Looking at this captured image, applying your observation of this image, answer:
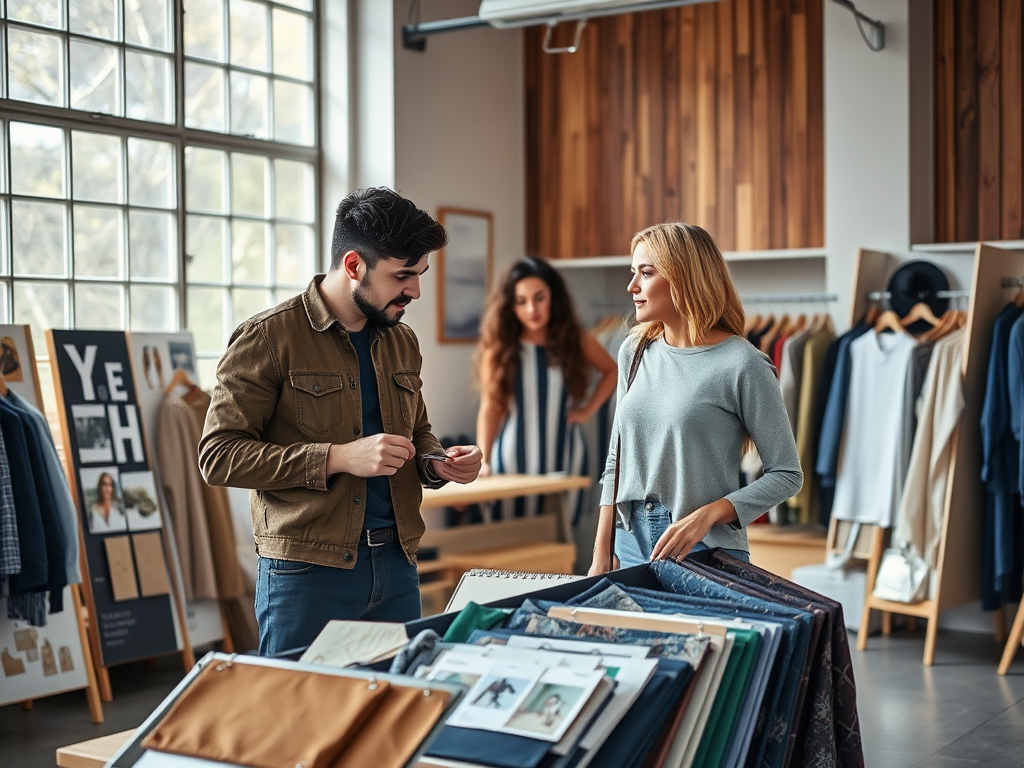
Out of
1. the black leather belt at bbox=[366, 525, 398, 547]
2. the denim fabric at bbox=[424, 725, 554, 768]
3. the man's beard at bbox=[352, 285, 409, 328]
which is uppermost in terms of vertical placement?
the man's beard at bbox=[352, 285, 409, 328]

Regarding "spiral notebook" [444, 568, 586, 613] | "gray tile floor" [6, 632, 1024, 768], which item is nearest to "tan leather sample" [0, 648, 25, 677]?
"gray tile floor" [6, 632, 1024, 768]

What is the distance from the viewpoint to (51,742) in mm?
4367

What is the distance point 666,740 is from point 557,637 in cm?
25

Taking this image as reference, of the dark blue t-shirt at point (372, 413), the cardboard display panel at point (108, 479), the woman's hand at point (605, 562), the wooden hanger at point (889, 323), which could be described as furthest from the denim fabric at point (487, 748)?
the wooden hanger at point (889, 323)

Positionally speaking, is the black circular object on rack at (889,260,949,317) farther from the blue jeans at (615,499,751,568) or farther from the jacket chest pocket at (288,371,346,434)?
the jacket chest pocket at (288,371,346,434)

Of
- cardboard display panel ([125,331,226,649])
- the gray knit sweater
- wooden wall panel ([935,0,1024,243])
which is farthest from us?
wooden wall panel ([935,0,1024,243])

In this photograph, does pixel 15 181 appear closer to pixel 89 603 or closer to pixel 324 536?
pixel 89 603

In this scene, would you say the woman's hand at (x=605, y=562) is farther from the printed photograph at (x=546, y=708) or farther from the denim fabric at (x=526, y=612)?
the printed photograph at (x=546, y=708)

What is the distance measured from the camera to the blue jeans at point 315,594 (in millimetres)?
2572

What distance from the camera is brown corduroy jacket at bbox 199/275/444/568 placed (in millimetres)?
2490

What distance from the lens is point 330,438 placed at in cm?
262

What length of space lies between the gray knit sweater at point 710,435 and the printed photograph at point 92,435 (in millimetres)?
2911

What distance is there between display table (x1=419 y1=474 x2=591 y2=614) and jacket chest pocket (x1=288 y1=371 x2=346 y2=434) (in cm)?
295

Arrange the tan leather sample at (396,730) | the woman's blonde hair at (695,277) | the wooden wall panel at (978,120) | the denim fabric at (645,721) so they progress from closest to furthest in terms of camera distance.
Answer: the tan leather sample at (396,730) < the denim fabric at (645,721) < the woman's blonde hair at (695,277) < the wooden wall panel at (978,120)
